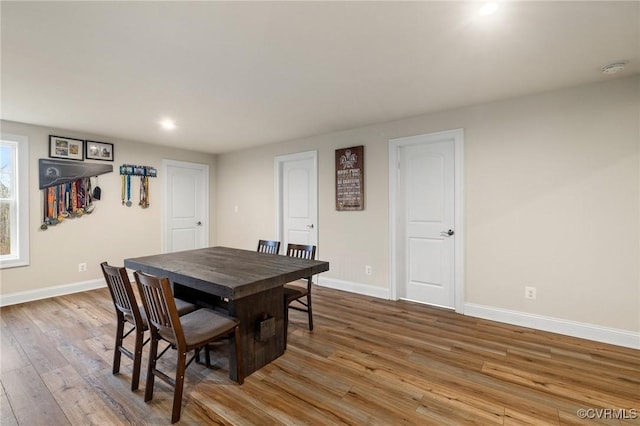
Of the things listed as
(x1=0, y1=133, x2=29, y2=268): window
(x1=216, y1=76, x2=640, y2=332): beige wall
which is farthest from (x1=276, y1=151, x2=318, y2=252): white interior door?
(x1=0, y1=133, x2=29, y2=268): window

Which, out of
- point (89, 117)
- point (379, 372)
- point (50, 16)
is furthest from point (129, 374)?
point (89, 117)

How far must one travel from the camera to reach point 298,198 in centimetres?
474

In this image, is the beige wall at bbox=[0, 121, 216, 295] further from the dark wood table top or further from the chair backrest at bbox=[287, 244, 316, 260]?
the chair backrest at bbox=[287, 244, 316, 260]

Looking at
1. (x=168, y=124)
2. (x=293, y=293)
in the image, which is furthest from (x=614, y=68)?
(x=168, y=124)

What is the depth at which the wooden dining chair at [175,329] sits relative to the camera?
161 centimetres

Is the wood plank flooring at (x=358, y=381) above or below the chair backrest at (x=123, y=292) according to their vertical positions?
below

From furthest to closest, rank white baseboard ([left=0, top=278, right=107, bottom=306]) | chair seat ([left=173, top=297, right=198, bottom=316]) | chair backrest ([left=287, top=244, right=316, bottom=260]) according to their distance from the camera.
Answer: white baseboard ([left=0, top=278, right=107, bottom=306]), chair backrest ([left=287, top=244, right=316, bottom=260]), chair seat ([left=173, top=297, right=198, bottom=316])

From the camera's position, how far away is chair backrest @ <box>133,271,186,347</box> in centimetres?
159

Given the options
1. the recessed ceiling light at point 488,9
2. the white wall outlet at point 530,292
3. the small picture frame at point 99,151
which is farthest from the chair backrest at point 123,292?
the white wall outlet at point 530,292

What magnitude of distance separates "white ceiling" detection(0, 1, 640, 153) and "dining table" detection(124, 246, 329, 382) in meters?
1.59

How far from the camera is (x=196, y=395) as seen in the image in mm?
1842

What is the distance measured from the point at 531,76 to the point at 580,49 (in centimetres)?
42

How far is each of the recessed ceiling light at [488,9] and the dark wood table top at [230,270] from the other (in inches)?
77.8

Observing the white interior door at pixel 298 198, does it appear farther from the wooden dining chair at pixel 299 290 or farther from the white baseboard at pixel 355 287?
the wooden dining chair at pixel 299 290
